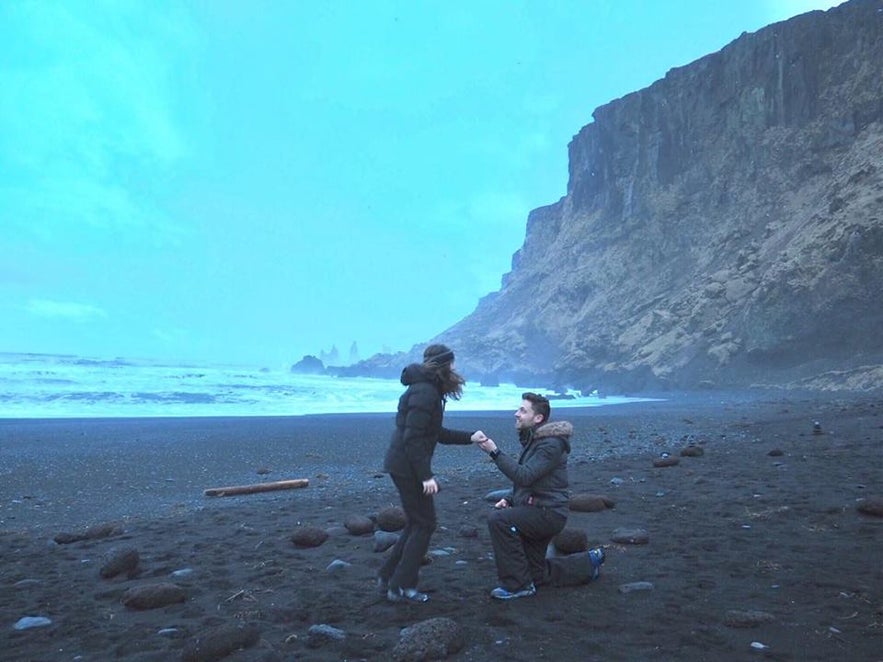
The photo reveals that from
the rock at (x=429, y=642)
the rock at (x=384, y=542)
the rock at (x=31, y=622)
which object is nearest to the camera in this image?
the rock at (x=429, y=642)

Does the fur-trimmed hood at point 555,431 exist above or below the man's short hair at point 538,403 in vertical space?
below

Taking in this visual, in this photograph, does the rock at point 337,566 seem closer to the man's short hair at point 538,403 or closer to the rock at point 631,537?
the man's short hair at point 538,403

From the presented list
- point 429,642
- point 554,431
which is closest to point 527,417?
point 554,431

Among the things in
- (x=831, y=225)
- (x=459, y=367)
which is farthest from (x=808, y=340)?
(x=459, y=367)

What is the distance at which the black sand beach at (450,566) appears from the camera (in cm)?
403

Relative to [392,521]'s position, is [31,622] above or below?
below

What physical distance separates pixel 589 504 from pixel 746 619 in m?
4.01

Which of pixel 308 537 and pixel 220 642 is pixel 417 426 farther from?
pixel 308 537

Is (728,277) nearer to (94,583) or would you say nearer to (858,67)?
(858,67)

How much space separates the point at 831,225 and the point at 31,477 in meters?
45.7

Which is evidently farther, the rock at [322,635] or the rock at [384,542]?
the rock at [384,542]

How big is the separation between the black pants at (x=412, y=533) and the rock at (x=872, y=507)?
5123 millimetres

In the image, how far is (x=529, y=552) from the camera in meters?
5.15

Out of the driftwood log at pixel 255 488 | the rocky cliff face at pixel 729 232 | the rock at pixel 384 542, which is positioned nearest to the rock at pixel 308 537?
the rock at pixel 384 542
